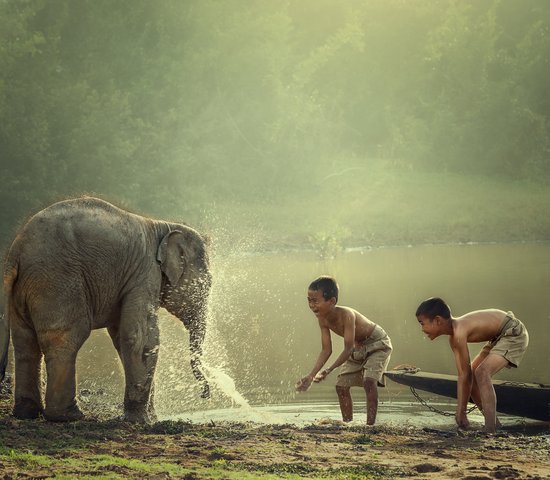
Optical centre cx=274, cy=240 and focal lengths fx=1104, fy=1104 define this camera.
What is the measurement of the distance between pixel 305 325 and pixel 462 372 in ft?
32.9

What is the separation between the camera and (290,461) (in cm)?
806

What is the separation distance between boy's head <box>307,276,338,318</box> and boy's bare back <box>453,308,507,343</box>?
1.18 metres

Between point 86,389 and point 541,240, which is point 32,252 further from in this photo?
point 541,240

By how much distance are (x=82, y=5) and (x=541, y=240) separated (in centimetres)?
1982

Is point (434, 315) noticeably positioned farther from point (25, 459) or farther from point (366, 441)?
point (25, 459)

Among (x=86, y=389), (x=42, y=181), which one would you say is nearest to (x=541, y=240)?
(x=42, y=181)

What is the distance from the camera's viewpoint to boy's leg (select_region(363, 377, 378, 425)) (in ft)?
34.0

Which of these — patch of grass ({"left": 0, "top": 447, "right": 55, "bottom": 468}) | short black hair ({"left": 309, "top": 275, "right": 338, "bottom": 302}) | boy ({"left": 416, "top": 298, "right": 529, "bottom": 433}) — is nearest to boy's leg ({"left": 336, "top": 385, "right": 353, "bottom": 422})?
short black hair ({"left": 309, "top": 275, "right": 338, "bottom": 302})

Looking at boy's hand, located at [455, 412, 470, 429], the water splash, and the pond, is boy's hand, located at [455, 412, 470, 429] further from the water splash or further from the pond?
the water splash

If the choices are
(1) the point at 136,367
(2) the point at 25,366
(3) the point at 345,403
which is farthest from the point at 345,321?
(2) the point at 25,366

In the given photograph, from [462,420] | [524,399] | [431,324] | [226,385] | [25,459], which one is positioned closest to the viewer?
[25,459]

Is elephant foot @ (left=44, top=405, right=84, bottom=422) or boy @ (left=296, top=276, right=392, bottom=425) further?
boy @ (left=296, top=276, right=392, bottom=425)

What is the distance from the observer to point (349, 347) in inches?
410

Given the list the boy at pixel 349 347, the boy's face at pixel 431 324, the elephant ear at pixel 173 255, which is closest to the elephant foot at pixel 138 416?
the elephant ear at pixel 173 255
